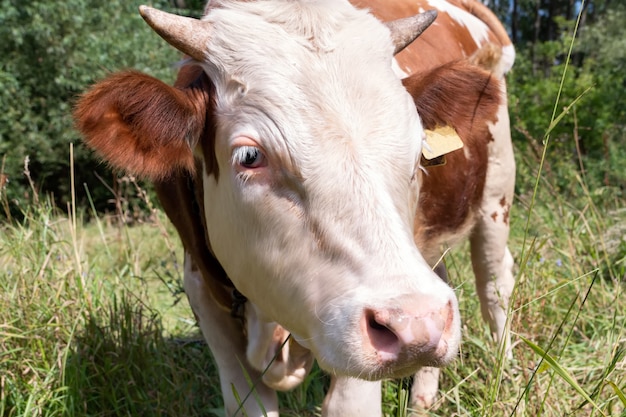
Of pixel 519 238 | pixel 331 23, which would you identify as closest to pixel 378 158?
pixel 331 23

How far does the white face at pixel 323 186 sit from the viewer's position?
170 centimetres

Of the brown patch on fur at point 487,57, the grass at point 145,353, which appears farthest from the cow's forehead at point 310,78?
the brown patch on fur at point 487,57

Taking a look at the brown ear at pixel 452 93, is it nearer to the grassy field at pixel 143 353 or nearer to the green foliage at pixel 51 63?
the grassy field at pixel 143 353

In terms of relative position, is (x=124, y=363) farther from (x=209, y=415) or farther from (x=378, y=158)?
(x=378, y=158)

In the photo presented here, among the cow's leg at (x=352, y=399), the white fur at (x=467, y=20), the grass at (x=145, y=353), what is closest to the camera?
the cow's leg at (x=352, y=399)

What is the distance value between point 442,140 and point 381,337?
3.28 ft

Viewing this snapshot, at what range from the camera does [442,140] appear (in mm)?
2463

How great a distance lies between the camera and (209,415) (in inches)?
133

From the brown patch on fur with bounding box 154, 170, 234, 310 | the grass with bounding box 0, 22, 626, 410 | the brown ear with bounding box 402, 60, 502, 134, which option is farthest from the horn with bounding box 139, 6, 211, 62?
the grass with bounding box 0, 22, 626, 410

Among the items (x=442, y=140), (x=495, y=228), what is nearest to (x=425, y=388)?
(x=495, y=228)

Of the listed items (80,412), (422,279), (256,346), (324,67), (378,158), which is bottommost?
(80,412)

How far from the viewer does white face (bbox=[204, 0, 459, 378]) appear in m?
1.70

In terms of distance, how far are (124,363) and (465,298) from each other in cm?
204

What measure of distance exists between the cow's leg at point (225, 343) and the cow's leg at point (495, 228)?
168 centimetres
